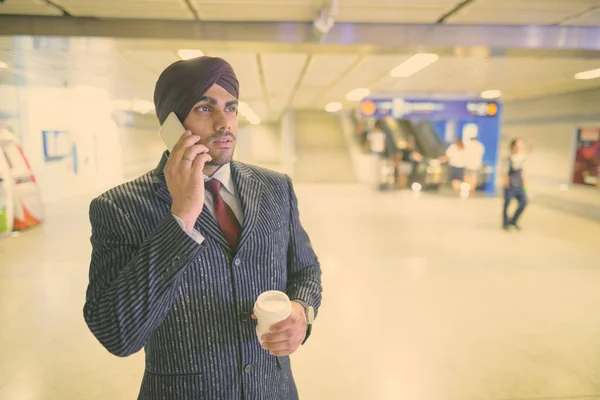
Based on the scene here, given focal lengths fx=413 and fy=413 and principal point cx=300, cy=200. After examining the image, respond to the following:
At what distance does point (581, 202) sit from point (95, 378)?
1075cm

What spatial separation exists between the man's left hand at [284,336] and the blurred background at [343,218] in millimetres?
763

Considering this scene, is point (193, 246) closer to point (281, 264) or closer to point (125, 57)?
point (281, 264)

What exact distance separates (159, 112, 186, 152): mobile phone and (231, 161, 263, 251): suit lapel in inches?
9.2

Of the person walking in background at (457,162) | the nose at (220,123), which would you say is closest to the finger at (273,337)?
the nose at (220,123)

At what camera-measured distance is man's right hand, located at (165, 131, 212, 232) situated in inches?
38.8

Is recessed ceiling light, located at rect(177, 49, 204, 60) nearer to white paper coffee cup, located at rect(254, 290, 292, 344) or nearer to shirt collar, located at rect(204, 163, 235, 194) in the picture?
shirt collar, located at rect(204, 163, 235, 194)

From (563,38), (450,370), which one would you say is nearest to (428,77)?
(563,38)

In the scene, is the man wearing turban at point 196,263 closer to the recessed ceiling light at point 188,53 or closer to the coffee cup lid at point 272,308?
the coffee cup lid at point 272,308

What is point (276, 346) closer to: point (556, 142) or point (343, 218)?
point (343, 218)

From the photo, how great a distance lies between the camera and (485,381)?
10.0 feet

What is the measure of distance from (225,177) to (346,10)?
2.95 m

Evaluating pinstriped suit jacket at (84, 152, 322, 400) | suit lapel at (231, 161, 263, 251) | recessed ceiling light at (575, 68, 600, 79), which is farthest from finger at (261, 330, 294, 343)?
recessed ceiling light at (575, 68, 600, 79)

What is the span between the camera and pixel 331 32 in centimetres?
410

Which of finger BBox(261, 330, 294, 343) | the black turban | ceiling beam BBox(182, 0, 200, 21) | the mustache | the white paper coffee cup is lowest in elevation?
finger BBox(261, 330, 294, 343)
